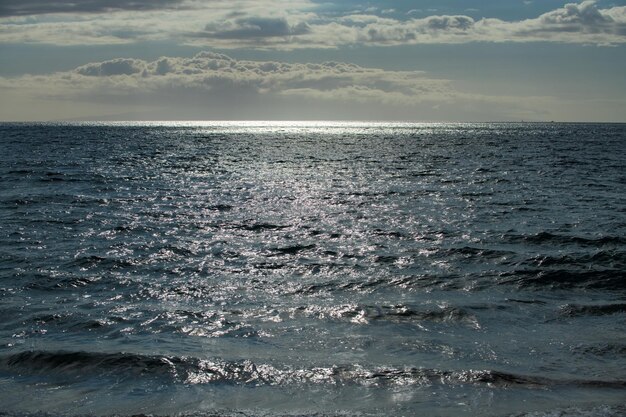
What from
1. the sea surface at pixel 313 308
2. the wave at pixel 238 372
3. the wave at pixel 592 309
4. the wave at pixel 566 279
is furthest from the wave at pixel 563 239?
the wave at pixel 238 372

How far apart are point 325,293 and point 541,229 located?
11.7 meters

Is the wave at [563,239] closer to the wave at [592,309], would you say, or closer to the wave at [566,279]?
the wave at [566,279]

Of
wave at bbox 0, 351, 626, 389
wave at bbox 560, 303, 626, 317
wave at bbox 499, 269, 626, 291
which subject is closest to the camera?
wave at bbox 0, 351, 626, 389

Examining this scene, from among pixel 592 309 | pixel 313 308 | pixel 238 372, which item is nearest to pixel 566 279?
pixel 592 309

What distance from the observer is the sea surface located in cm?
1007

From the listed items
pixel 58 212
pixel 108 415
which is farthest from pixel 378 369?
pixel 58 212

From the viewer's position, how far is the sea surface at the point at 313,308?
10070 mm

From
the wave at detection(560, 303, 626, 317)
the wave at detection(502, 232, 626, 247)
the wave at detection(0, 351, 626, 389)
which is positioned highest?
the wave at detection(0, 351, 626, 389)

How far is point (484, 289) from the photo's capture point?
1662cm

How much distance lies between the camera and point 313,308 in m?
14.9

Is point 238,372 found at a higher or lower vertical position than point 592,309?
higher

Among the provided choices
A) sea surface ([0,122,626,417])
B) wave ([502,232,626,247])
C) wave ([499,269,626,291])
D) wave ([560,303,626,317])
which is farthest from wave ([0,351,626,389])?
wave ([502,232,626,247])

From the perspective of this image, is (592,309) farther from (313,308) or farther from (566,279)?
(313,308)

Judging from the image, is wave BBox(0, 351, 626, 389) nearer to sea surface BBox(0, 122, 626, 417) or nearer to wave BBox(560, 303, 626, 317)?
sea surface BBox(0, 122, 626, 417)
